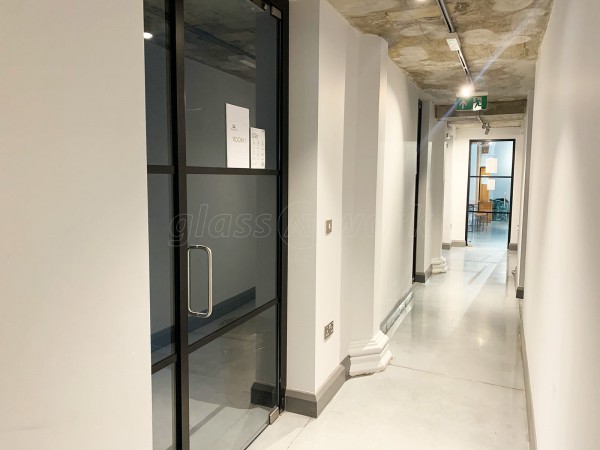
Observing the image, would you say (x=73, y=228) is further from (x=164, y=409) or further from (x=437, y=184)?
(x=437, y=184)

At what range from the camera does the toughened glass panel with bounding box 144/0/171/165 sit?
1.96 m

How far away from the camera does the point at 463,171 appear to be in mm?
11453

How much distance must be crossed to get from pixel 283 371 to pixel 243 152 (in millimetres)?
1495

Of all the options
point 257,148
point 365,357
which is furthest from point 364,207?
point 257,148

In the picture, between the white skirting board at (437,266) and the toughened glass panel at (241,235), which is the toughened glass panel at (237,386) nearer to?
the toughened glass panel at (241,235)

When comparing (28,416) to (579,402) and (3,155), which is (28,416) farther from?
(579,402)

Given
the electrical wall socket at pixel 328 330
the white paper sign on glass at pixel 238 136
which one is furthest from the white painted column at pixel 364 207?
the white paper sign on glass at pixel 238 136

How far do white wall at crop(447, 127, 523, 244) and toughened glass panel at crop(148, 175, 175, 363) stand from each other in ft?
31.9

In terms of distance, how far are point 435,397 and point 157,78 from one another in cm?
290

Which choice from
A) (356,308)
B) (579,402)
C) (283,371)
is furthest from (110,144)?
(356,308)

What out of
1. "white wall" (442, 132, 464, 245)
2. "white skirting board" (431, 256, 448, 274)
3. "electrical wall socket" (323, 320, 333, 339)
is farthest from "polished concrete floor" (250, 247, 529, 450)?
"white wall" (442, 132, 464, 245)

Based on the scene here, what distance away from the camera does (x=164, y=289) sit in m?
2.16

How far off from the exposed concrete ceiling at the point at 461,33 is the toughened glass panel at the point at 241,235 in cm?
138

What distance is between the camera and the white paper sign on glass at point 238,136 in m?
2.50
